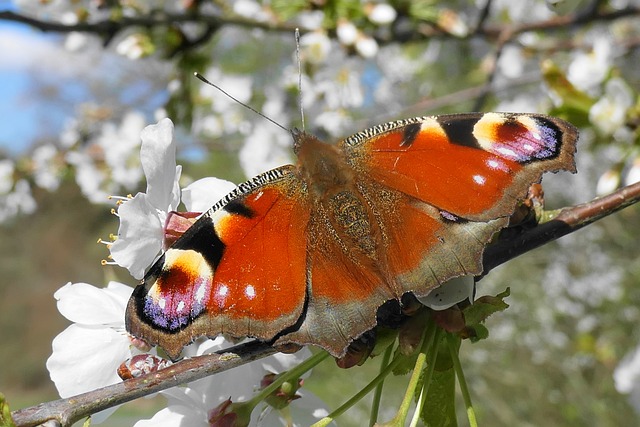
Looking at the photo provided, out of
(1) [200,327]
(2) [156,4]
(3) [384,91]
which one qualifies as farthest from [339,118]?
(1) [200,327]

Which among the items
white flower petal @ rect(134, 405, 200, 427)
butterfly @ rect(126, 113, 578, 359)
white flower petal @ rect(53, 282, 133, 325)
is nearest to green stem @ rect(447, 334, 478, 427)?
butterfly @ rect(126, 113, 578, 359)

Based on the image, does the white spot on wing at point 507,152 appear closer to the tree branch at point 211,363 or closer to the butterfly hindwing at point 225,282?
the tree branch at point 211,363

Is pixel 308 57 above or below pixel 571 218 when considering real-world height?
below

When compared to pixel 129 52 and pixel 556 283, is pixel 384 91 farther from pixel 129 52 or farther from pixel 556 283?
pixel 129 52

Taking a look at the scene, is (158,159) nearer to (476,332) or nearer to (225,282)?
(225,282)

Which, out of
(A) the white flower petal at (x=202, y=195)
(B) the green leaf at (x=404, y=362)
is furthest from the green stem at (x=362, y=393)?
(A) the white flower petal at (x=202, y=195)

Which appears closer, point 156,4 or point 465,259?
point 465,259

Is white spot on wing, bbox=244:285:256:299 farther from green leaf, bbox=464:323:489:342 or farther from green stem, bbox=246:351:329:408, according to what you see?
green leaf, bbox=464:323:489:342
